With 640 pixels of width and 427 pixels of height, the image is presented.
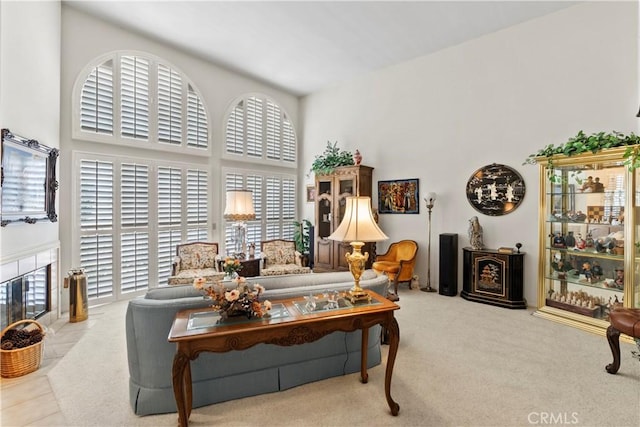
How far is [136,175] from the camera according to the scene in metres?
4.78

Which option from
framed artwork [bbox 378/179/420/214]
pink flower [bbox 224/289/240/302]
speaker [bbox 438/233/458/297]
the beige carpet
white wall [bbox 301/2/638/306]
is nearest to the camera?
pink flower [bbox 224/289/240/302]

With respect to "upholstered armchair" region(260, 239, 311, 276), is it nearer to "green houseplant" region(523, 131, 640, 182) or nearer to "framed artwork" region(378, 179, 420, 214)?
"framed artwork" region(378, 179, 420, 214)

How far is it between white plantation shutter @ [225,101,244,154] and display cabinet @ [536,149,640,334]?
Answer: 16.7 ft

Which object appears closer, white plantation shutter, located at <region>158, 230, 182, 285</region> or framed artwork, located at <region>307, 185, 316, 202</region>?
white plantation shutter, located at <region>158, 230, 182, 285</region>

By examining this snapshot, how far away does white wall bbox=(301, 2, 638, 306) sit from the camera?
3889 mm

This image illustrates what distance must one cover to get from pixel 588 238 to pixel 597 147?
1126 mm

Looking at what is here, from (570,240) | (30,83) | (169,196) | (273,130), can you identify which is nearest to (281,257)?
(169,196)

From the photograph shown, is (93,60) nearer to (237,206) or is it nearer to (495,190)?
(237,206)

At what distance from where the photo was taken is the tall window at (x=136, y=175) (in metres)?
4.34

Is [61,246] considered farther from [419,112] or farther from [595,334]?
[595,334]

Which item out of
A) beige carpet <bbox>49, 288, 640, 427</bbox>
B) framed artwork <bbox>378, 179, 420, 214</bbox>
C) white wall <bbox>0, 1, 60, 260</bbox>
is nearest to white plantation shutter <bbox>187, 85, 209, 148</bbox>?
white wall <bbox>0, 1, 60, 260</bbox>

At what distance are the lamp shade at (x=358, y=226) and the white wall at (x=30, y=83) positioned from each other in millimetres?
3102

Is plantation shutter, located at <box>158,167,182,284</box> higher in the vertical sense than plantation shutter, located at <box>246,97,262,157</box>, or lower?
lower

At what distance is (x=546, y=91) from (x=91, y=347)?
6464mm
